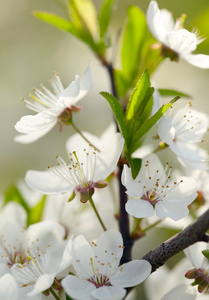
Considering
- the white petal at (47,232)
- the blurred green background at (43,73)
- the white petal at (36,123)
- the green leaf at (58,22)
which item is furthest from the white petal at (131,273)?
the blurred green background at (43,73)

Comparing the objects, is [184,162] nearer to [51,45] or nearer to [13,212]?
[13,212]

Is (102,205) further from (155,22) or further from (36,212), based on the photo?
(155,22)

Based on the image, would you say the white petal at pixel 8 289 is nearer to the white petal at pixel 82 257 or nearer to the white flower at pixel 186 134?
the white petal at pixel 82 257

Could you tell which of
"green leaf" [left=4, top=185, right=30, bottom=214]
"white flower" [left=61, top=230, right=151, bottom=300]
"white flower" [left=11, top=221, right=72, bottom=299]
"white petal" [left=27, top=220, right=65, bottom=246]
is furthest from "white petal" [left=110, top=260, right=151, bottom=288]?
"green leaf" [left=4, top=185, right=30, bottom=214]

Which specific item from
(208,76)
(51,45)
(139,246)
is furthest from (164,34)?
(51,45)

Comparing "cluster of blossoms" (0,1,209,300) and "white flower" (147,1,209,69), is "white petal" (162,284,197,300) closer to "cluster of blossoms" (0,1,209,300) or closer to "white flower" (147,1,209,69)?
"cluster of blossoms" (0,1,209,300)
